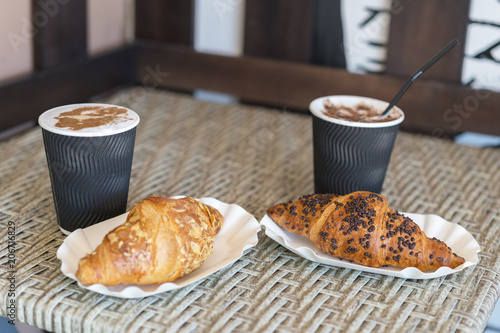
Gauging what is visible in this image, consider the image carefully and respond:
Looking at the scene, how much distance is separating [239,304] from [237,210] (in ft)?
0.54

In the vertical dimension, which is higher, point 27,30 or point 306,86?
point 27,30

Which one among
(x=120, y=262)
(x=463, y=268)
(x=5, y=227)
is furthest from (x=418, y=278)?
(x=5, y=227)

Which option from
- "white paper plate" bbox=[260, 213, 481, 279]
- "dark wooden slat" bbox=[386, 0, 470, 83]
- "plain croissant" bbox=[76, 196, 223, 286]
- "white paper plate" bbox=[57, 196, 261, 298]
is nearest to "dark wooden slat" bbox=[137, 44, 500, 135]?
"dark wooden slat" bbox=[386, 0, 470, 83]

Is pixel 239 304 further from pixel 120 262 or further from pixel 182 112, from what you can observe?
pixel 182 112

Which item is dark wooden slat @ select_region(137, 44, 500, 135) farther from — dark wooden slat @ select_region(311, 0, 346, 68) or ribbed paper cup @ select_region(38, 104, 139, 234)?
ribbed paper cup @ select_region(38, 104, 139, 234)

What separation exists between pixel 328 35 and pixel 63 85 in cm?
57

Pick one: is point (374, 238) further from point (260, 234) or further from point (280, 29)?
point (280, 29)

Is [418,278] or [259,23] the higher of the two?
[259,23]

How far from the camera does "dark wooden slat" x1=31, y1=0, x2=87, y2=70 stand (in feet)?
3.98

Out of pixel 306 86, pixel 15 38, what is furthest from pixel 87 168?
pixel 306 86

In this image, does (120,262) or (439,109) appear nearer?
(120,262)

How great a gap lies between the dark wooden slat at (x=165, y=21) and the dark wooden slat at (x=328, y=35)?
294 mm

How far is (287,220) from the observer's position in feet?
2.52

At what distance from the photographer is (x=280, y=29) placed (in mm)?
1369
